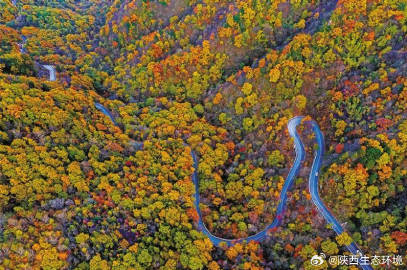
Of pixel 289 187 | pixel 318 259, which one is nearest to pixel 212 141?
pixel 289 187

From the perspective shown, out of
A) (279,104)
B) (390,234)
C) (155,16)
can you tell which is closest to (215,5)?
(155,16)

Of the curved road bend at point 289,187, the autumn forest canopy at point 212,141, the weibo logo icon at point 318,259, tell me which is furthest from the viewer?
the curved road bend at point 289,187

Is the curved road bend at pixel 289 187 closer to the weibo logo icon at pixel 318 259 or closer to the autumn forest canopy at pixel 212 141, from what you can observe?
the autumn forest canopy at pixel 212 141

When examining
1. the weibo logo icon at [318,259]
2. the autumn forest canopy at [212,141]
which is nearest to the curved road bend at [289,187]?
the autumn forest canopy at [212,141]

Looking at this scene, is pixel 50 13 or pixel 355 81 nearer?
pixel 355 81

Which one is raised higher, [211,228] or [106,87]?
[106,87]

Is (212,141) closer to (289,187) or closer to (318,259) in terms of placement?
(289,187)

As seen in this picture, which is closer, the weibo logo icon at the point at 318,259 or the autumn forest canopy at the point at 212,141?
the weibo logo icon at the point at 318,259

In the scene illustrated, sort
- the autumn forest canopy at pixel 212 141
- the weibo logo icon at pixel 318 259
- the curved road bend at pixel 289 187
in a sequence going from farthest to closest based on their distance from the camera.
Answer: the curved road bend at pixel 289 187
the autumn forest canopy at pixel 212 141
the weibo logo icon at pixel 318 259

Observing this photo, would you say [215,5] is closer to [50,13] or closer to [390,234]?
[50,13]
